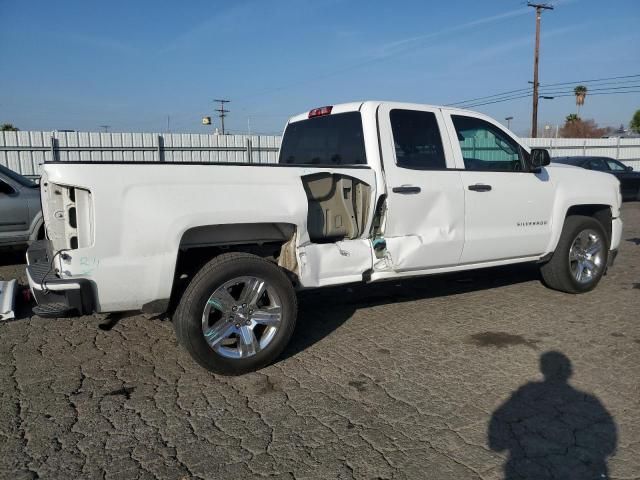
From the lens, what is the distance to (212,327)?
3.71 m

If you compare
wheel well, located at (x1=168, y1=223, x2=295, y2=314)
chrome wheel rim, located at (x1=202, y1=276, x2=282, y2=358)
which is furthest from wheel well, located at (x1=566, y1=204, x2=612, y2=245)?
chrome wheel rim, located at (x1=202, y1=276, x2=282, y2=358)

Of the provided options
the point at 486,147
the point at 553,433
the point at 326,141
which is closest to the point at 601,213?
the point at 486,147

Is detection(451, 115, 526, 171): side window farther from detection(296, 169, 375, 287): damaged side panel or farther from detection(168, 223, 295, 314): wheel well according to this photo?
detection(168, 223, 295, 314): wheel well

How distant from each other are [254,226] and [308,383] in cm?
122

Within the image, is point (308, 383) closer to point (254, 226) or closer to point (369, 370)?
point (369, 370)

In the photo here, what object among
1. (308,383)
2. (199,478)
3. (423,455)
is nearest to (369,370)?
(308,383)

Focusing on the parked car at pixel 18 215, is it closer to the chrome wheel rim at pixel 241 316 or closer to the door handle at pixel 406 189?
the chrome wheel rim at pixel 241 316

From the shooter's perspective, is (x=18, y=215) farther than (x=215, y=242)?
Yes

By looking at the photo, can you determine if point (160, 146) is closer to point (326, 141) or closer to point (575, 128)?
point (326, 141)

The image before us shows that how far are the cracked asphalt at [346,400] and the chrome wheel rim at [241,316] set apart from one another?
0.24 metres

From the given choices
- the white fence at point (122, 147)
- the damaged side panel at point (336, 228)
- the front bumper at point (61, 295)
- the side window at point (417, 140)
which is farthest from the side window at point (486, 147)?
the white fence at point (122, 147)

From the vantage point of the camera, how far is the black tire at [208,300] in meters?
3.58

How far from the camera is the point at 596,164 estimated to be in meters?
16.2

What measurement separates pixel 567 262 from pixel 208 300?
4107 millimetres
